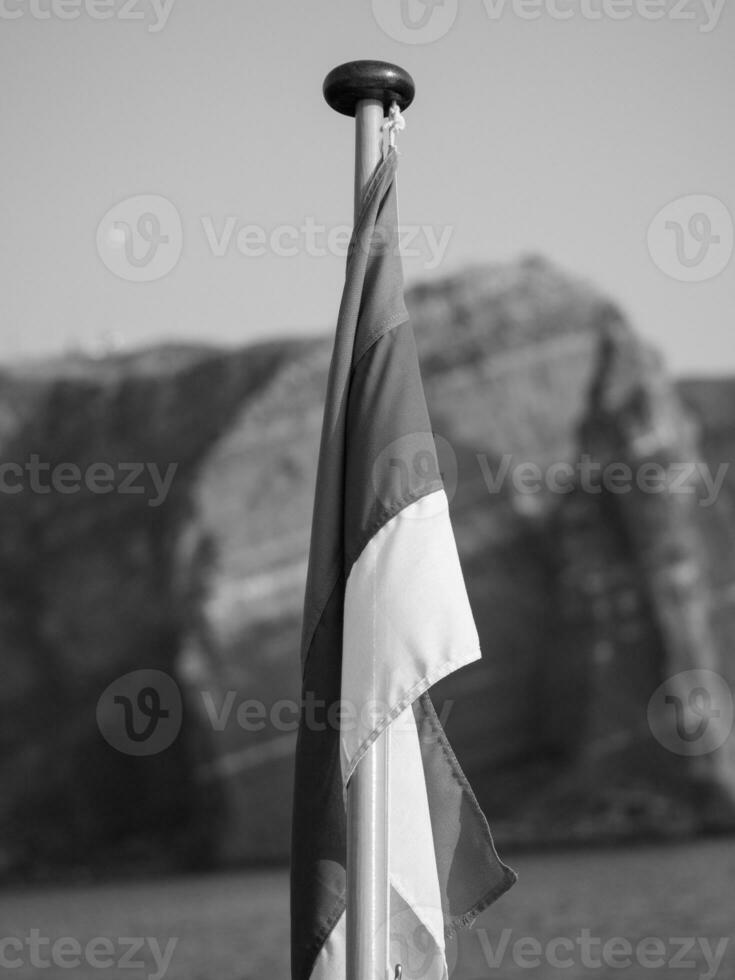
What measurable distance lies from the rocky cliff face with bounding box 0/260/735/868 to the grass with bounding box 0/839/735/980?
3052 mm

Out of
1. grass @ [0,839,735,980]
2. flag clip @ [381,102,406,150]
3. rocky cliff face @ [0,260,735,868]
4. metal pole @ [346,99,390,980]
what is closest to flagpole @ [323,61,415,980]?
metal pole @ [346,99,390,980]

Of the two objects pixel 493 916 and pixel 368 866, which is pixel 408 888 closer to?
pixel 368 866

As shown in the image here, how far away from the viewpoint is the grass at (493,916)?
13.9m

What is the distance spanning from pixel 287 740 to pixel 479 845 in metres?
21.8

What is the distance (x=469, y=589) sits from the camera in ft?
88.2

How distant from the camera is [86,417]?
105 ft

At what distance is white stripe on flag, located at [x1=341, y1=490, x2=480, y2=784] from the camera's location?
8.58 feet

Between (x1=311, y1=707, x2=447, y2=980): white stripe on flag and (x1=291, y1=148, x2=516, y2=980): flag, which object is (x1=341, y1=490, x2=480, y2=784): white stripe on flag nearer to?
(x1=291, y1=148, x2=516, y2=980): flag

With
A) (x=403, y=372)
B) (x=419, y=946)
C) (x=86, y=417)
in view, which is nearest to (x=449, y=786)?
(x=419, y=946)

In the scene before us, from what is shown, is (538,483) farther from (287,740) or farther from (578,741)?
(287,740)

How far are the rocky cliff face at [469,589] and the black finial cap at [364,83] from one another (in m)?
21.1

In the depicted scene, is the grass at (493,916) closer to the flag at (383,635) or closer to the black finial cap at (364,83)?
the flag at (383,635)

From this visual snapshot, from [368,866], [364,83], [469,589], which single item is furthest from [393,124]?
[469,589]

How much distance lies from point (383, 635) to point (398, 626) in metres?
0.04
